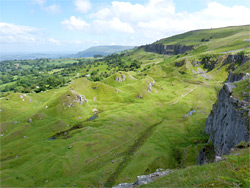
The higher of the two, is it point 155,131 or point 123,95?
point 123,95

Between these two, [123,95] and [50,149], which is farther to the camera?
[123,95]

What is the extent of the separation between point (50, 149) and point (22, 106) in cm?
8064

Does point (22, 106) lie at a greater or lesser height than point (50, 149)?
greater

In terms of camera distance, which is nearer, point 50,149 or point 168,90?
point 50,149

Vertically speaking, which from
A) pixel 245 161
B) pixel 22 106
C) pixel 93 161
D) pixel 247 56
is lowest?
pixel 93 161

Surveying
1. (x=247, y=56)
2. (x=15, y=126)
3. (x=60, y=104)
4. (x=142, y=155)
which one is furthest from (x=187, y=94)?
(x=15, y=126)

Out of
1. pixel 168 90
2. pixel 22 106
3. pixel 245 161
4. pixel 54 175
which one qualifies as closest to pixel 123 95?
pixel 168 90

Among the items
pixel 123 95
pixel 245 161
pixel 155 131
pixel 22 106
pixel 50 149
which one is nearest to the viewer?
pixel 245 161

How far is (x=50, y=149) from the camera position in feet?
271

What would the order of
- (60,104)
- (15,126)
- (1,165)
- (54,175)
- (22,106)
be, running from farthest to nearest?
(22,106)
(60,104)
(15,126)
(1,165)
(54,175)

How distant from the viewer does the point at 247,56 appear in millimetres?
192625

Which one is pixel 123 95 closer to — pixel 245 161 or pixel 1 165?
pixel 1 165

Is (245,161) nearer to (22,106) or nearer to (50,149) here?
(50,149)

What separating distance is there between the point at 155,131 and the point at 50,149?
207 feet
